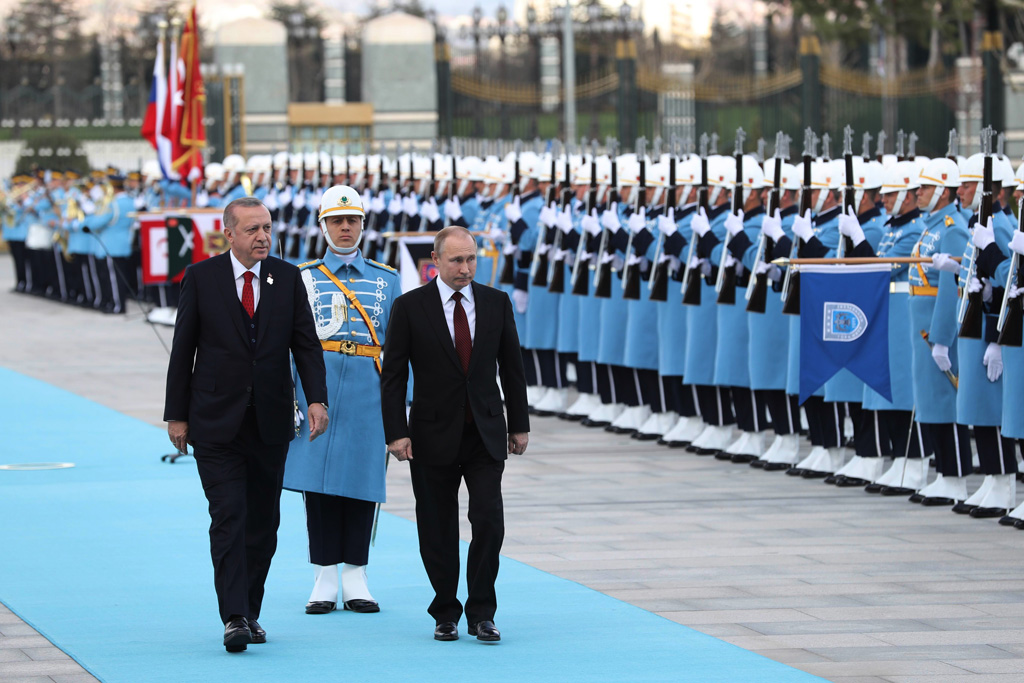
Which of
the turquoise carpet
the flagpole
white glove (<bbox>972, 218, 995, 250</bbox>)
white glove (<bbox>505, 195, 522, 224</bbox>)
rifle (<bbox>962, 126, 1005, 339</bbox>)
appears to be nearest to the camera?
the turquoise carpet

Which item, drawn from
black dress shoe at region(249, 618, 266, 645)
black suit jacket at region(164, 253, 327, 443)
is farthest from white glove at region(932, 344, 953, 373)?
black dress shoe at region(249, 618, 266, 645)

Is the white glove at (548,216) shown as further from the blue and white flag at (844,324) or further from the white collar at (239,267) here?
the white collar at (239,267)

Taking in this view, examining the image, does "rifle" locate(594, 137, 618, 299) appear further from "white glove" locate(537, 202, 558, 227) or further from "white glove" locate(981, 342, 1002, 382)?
"white glove" locate(981, 342, 1002, 382)

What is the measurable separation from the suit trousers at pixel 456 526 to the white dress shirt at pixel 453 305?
38 cm

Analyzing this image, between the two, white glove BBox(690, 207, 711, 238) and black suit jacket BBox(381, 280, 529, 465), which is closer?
black suit jacket BBox(381, 280, 529, 465)

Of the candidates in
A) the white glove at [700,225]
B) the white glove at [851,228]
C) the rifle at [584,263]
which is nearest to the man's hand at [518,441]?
the white glove at [851,228]

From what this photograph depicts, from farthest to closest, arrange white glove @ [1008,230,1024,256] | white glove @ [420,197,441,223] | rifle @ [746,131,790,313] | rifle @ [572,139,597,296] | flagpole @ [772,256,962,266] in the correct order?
1. white glove @ [420,197,441,223]
2. rifle @ [572,139,597,296]
3. rifle @ [746,131,790,313]
4. flagpole @ [772,256,962,266]
5. white glove @ [1008,230,1024,256]

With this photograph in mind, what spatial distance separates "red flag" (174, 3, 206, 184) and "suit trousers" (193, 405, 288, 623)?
1117cm

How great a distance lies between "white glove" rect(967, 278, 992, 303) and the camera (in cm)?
958

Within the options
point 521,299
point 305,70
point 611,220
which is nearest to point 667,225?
point 611,220

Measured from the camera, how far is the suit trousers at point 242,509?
6711 mm

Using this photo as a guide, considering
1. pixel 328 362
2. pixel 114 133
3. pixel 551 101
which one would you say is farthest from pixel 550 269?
pixel 114 133

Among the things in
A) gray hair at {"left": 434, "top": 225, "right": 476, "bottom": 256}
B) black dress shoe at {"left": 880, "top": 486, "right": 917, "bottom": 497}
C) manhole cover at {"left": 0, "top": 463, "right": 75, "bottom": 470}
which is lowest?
manhole cover at {"left": 0, "top": 463, "right": 75, "bottom": 470}

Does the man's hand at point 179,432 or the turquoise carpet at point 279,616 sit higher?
the man's hand at point 179,432
